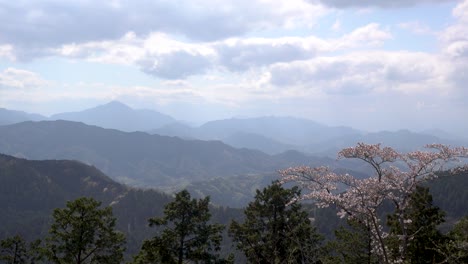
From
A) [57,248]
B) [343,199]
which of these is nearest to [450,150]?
[343,199]

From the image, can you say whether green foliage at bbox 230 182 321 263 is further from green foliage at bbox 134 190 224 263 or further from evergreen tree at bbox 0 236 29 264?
evergreen tree at bbox 0 236 29 264

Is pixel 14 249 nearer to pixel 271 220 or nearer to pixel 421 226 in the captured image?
pixel 271 220

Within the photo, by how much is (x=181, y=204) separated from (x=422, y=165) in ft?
78.0

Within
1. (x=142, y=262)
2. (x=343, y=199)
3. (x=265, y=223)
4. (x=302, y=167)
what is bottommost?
(x=142, y=262)

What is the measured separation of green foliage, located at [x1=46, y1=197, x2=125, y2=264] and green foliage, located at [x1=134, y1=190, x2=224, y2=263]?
8.73 feet

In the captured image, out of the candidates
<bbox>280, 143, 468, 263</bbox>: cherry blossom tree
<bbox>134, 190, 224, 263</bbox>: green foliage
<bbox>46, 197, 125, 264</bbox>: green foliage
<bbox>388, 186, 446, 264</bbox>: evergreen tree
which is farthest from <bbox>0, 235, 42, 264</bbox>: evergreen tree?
<bbox>388, 186, 446, 264</bbox>: evergreen tree

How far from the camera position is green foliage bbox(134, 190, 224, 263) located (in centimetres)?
3331

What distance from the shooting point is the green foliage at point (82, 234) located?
30.6m

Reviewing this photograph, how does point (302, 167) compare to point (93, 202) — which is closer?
point (302, 167)

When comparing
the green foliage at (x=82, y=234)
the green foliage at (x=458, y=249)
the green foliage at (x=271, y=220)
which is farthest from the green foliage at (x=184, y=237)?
the green foliage at (x=458, y=249)

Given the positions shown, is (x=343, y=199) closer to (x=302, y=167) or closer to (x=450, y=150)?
(x=302, y=167)

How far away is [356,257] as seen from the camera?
105ft

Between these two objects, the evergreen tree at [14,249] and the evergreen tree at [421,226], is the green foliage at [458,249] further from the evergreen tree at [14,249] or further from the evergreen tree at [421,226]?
the evergreen tree at [14,249]

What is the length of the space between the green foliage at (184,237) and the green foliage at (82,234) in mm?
2660
